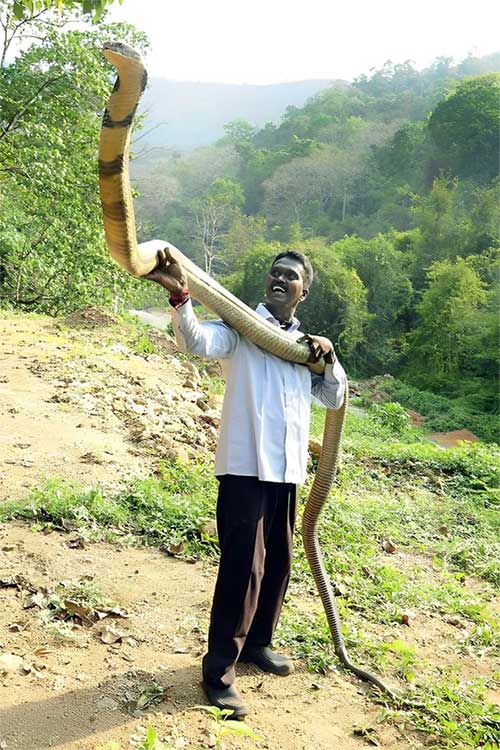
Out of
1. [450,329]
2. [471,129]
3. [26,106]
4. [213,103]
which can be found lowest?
[450,329]

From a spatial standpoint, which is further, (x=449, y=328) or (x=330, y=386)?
(x=449, y=328)

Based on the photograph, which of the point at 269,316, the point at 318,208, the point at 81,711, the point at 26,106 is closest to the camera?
the point at 81,711

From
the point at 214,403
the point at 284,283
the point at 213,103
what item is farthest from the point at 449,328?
the point at 213,103

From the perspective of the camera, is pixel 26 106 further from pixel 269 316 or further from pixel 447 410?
pixel 447 410

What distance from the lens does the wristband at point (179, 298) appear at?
225 centimetres

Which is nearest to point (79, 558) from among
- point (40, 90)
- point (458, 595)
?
point (458, 595)

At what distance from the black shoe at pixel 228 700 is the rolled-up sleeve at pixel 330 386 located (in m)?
1.15

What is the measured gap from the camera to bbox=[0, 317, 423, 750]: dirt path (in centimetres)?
247

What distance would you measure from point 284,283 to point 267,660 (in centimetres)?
155

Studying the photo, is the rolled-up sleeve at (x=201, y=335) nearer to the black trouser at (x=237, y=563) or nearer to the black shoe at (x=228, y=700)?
the black trouser at (x=237, y=563)

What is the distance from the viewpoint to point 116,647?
297 centimetres

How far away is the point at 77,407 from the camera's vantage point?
6414mm

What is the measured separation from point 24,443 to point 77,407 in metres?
1.13

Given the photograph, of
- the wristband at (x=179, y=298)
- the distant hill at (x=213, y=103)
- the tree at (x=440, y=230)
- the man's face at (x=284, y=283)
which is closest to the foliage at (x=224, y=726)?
the wristband at (x=179, y=298)
